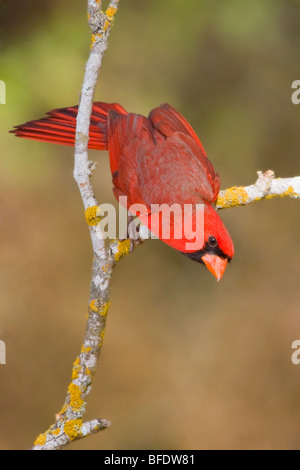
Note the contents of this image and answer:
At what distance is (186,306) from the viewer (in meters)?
4.18

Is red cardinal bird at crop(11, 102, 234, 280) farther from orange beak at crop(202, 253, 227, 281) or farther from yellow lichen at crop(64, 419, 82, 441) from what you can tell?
yellow lichen at crop(64, 419, 82, 441)

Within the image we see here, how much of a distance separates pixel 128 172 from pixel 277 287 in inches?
88.7

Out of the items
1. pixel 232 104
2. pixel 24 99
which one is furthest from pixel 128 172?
pixel 232 104

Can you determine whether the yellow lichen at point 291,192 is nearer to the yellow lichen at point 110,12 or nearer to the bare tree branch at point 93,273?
the bare tree branch at point 93,273

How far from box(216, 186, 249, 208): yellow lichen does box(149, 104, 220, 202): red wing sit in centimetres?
5

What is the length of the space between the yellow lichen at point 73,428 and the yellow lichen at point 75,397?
0.04 m

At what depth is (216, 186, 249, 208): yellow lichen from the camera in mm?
2426

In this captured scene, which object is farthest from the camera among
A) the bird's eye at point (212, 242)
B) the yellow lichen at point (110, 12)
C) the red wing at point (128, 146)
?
the red wing at point (128, 146)

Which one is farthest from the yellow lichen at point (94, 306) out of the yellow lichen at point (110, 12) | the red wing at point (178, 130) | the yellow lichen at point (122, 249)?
the yellow lichen at point (110, 12)

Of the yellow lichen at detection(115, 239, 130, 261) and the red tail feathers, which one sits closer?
the yellow lichen at detection(115, 239, 130, 261)

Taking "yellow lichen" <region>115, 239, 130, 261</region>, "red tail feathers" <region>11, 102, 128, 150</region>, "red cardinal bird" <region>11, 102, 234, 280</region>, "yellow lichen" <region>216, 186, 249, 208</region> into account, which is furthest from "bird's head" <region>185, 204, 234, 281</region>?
"red tail feathers" <region>11, 102, 128, 150</region>

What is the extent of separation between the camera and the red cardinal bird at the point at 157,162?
6.84ft

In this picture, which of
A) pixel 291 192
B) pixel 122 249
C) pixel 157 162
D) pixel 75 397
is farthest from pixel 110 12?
pixel 75 397

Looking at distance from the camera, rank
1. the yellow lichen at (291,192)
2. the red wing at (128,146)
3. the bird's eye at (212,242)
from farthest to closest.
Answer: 1. the yellow lichen at (291,192)
2. the red wing at (128,146)
3. the bird's eye at (212,242)
